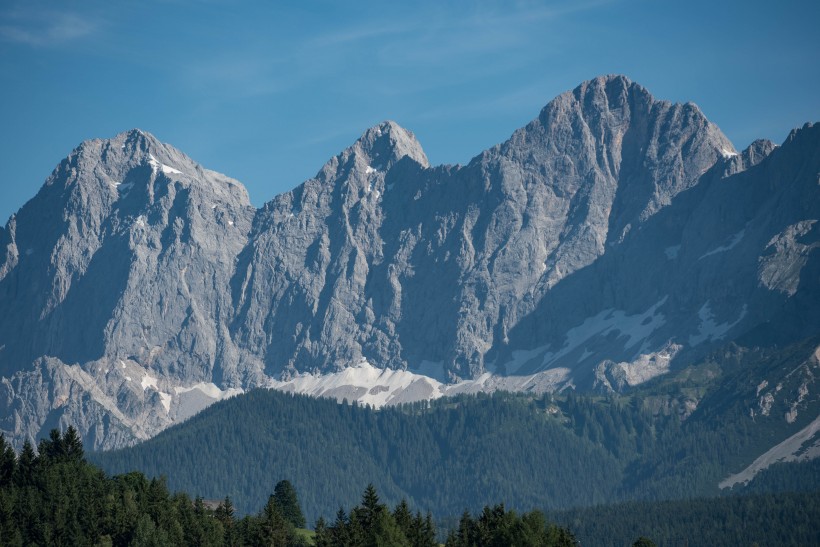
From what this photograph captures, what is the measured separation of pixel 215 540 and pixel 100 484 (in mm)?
21700

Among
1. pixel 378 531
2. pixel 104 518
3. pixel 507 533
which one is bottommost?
pixel 507 533

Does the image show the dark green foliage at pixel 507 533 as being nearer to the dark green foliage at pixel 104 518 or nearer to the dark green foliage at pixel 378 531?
the dark green foliage at pixel 378 531

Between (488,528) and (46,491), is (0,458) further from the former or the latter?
(488,528)

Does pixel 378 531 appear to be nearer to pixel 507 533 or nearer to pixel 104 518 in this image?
pixel 507 533

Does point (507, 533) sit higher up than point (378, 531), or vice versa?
point (378, 531)

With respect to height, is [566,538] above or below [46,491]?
below

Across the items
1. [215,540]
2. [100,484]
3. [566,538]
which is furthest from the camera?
[100,484]

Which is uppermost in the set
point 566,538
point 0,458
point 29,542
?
point 0,458

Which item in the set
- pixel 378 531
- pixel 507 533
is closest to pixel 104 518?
pixel 378 531

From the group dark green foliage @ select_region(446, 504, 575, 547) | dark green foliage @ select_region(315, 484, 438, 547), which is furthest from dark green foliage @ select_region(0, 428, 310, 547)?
dark green foliage @ select_region(446, 504, 575, 547)

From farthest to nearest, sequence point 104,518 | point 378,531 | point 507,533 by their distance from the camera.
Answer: point 104,518, point 507,533, point 378,531

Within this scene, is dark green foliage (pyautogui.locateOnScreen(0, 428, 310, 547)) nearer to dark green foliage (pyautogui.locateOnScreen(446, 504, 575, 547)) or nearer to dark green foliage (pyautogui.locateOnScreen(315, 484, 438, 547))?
dark green foliage (pyautogui.locateOnScreen(315, 484, 438, 547))

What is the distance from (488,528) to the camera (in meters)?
172

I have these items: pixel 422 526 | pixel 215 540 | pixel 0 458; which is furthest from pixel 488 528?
pixel 0 458
